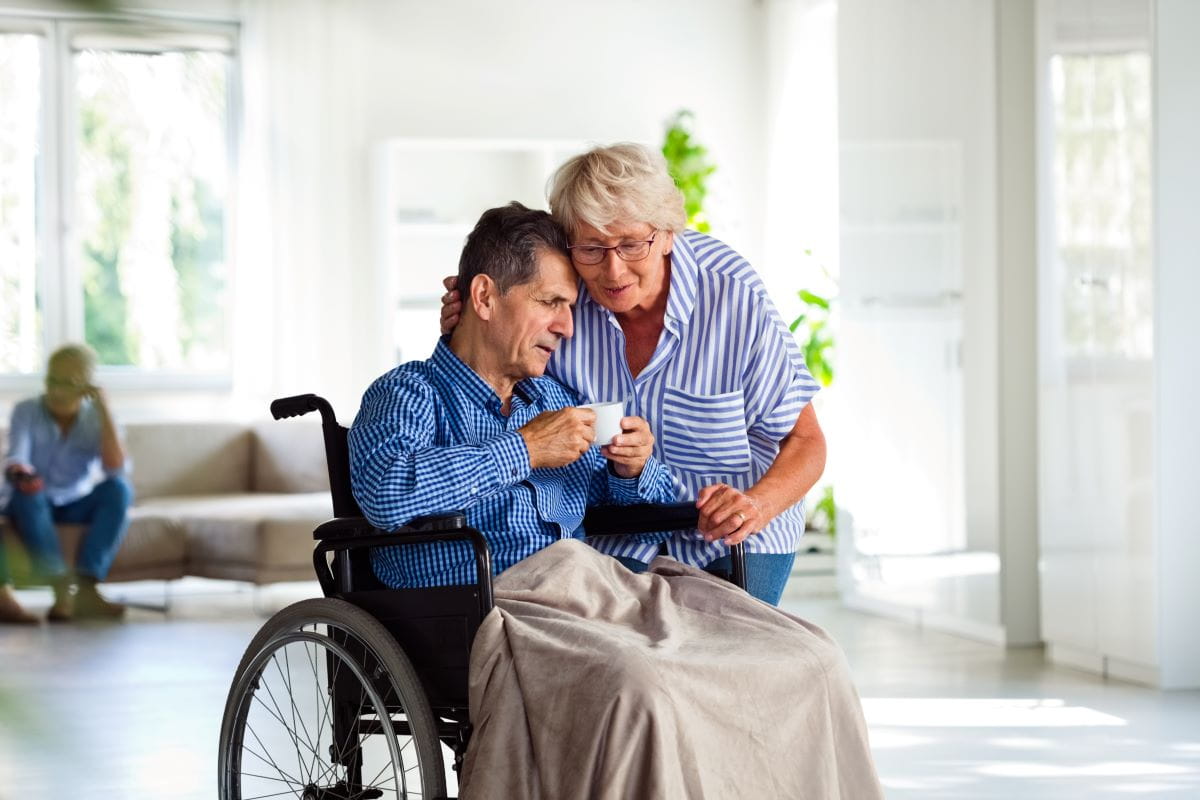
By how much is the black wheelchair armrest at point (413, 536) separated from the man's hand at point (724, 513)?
0.38m

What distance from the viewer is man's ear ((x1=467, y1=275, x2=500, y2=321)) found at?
82.1 inches

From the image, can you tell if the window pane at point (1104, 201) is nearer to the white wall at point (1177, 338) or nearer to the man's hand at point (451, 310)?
the white wall at point (1177, 338)

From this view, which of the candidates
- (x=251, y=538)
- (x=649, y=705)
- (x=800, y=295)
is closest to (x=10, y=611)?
(x=649, y=705)

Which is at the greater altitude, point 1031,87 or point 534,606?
point 1031,87

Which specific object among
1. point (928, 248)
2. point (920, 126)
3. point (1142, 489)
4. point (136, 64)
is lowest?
point (1142, 489)

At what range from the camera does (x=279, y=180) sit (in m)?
7.09

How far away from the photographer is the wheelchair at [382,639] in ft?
5.89

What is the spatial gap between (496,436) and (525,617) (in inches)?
11.2

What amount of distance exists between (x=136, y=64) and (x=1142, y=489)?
4030 millimetres

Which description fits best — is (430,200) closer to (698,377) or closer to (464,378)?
(698,377)

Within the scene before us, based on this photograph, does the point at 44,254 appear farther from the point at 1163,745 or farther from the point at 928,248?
the point at 1163,745

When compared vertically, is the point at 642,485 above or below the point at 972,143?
below

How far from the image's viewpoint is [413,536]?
5.98ft

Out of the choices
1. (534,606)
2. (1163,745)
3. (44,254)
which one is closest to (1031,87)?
(1163,745)
